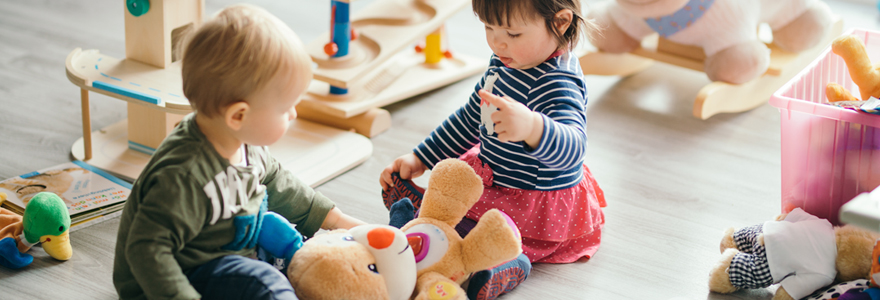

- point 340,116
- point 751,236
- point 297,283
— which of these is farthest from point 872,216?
point 340,116

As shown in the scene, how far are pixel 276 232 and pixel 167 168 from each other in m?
0.17

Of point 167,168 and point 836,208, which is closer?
point 167,168

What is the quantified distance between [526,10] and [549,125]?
17 cm

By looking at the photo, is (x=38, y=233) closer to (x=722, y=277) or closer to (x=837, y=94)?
(x=722, y=277)

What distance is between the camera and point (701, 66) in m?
1.81

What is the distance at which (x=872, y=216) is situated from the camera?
632 mm

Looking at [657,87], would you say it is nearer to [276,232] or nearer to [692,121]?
[692,121]

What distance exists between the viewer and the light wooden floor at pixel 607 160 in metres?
1.06

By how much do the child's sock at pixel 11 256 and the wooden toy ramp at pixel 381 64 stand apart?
2.24 feet

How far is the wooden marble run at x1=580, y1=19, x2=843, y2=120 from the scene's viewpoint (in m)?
1.71

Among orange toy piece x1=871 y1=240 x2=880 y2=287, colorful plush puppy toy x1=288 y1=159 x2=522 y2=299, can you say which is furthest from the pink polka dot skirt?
orange toy piece x1=871 y1=240 x2=880 y2=287

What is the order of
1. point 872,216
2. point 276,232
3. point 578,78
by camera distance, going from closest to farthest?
point 872,216
point 276,232
point 578,78

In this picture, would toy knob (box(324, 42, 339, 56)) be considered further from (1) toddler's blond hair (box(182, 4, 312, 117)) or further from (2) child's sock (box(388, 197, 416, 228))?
(1) toddler's blond hair (box(182, 4, 312, 117))

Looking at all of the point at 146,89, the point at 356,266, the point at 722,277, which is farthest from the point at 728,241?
the point at 146,89
